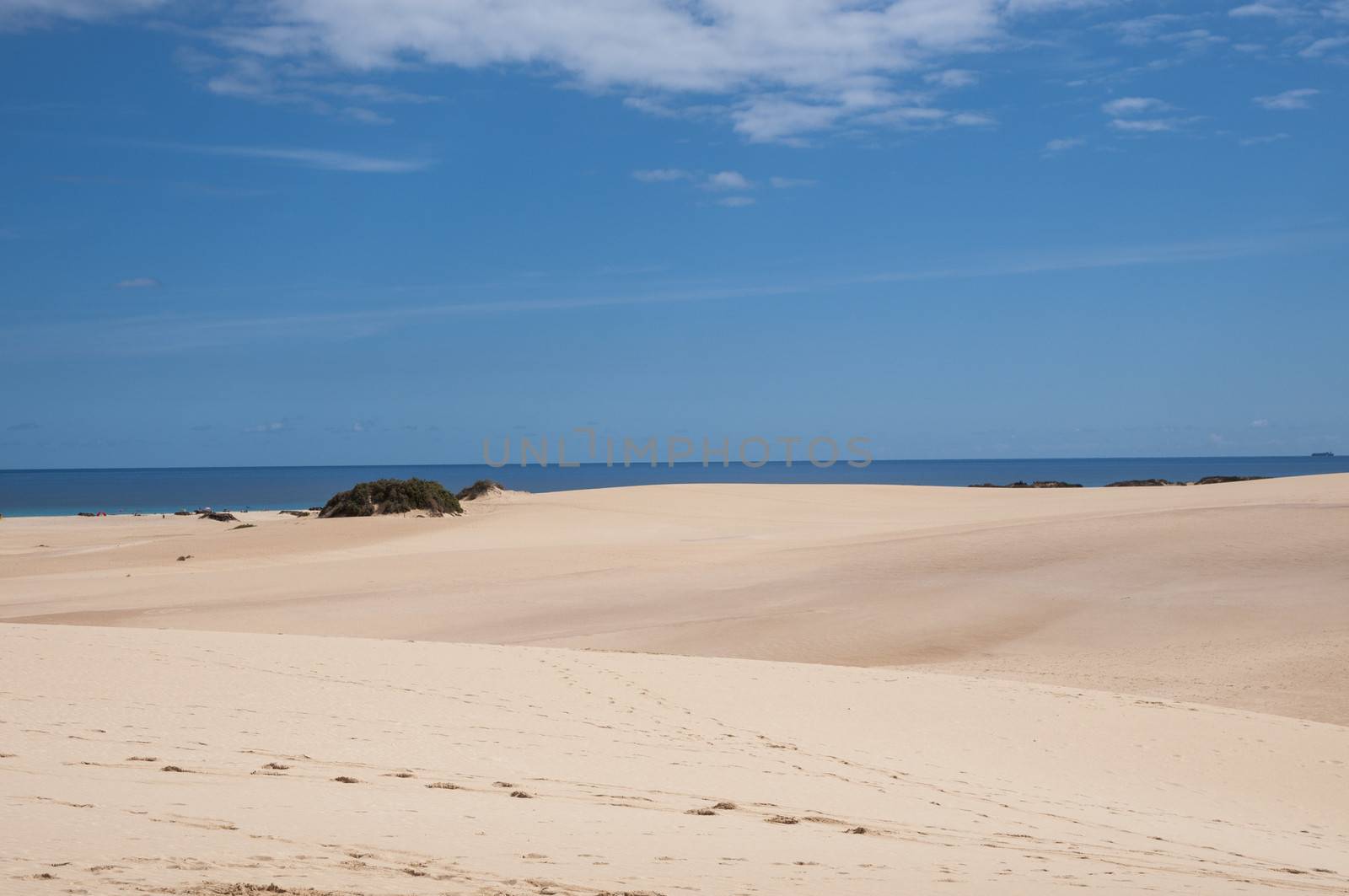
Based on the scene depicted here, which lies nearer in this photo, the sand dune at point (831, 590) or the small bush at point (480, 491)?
the sand dune at point (831, 590)

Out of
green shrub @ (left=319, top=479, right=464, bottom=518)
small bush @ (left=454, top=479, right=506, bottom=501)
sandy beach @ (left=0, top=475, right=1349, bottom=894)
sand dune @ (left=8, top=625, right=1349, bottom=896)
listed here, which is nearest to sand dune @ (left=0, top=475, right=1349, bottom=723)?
sandy beach @ (left=0, top=475, right=1349, bottom=894)

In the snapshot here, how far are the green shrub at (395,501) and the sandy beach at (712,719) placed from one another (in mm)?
8954

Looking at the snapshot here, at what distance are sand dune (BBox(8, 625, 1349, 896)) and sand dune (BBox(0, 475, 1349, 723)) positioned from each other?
2.62m

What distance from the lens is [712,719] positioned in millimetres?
9055

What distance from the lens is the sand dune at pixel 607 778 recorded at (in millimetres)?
4555

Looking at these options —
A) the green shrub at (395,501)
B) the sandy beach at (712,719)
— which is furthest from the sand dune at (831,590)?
the green shrub at (395,501)

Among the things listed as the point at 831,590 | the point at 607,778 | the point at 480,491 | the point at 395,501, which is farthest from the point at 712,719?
the point at 480,491

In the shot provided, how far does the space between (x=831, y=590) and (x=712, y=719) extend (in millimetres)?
9560

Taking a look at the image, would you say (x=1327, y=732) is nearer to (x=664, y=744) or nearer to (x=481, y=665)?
(x=664, y=744)

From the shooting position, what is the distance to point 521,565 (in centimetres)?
2195

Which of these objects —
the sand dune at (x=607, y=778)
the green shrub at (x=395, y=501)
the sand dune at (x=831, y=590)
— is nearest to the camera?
the sand dune at (x=607, y=778)

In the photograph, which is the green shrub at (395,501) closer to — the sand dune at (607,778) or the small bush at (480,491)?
the small bush at (480,491)

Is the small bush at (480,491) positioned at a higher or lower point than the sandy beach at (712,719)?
higher

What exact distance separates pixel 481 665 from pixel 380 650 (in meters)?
1.30
